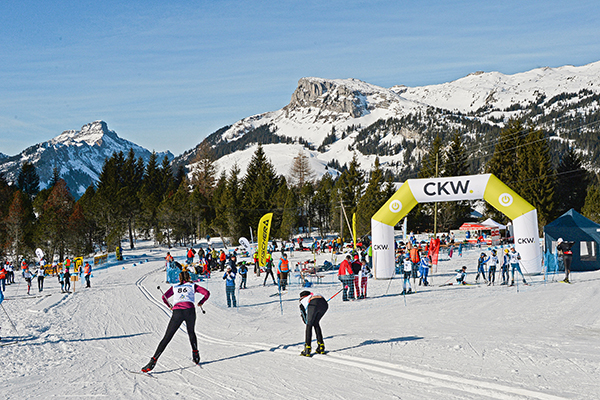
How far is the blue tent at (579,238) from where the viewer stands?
21.3m

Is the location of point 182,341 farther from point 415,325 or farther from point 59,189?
point 59,189

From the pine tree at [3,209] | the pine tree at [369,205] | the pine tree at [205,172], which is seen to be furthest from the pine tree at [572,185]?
the pine tree at [3,209]

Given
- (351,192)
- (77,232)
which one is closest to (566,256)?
(77,232)

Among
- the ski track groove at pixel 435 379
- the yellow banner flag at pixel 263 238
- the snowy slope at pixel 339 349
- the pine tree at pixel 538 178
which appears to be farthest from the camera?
the pine tree at pixel 538 178

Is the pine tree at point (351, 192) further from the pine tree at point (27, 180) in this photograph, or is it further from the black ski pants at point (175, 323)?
the pine tree at point (27, 180)

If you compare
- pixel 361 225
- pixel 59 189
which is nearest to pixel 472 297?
pixel 361 225

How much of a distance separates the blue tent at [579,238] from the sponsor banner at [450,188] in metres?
4.12

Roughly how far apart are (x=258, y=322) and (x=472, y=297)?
7.20 m

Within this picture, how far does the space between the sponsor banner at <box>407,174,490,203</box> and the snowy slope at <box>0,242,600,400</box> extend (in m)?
5.51

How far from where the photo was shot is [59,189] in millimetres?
64312

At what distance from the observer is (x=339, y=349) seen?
872 cm

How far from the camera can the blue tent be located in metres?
21.3

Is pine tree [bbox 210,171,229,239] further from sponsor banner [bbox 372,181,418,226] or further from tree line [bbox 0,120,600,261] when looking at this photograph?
sponsor banner [bbox 372,181,418,226]

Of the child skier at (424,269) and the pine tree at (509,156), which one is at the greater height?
the pine tree at (509,156)
